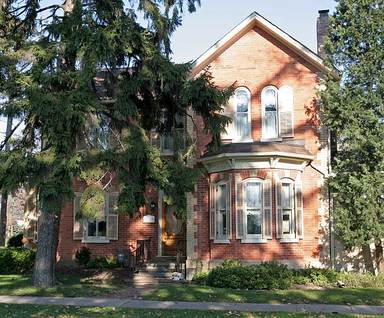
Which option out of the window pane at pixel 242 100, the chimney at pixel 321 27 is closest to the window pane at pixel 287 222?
the window pane at pixel 242 100

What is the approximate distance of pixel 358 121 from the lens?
17156 mm

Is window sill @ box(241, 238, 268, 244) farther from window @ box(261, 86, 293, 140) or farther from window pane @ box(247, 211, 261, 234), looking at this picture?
window @ box(261, 86, 293, 140)

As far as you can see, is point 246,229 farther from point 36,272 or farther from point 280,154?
point 36,272

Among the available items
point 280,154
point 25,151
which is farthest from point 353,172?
point 25,151

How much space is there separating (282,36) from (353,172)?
5572 millimetres

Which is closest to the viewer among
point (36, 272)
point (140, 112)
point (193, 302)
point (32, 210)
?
point (193, 302)

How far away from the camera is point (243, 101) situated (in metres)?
19.2

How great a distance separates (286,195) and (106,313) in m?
8.96

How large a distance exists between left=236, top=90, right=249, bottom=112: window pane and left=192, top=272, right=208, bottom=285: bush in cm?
613

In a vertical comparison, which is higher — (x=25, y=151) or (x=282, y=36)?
(x=282, y=36)

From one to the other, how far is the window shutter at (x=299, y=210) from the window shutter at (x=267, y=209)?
992 millimetres

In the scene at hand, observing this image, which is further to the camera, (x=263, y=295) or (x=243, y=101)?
(x=243, y=101)

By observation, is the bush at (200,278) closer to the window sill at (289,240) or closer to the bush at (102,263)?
the window sill at (289,240)

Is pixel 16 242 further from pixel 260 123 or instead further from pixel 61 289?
pixel 260 123
